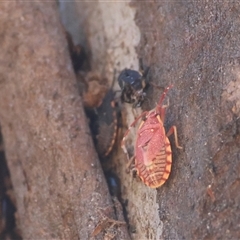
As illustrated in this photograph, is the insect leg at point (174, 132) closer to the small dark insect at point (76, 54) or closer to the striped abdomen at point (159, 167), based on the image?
the striped abdomen at point (159, 167)

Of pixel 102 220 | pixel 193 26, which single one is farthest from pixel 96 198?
pixel 193 26

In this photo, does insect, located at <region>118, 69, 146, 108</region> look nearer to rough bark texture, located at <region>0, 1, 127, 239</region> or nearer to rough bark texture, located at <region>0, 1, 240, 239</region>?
rough bark texture, located at <region>0, 1, 240, 239</region>

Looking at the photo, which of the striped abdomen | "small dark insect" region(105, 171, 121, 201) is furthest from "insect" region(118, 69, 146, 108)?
the striped abdomen

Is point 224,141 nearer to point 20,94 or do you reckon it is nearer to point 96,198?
point 96,198

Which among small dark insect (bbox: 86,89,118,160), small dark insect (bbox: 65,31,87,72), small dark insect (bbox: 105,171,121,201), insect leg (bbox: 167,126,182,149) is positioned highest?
insect leg (bbox: 167,126,182,149)

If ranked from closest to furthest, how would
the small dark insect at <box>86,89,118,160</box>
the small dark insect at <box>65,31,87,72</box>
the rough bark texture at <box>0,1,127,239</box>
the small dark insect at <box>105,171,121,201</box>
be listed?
the rough bark texture at <box>0,1,127,239</box>
the small dark insect at <box>105,171,121,201</box>
the small dark insect at <box>86,89,118,160</box>
the small dark insect at <box>65,31,87,72</box>

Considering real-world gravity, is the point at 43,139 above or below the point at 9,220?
above

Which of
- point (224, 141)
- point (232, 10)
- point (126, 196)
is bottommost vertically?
point (126, 196)

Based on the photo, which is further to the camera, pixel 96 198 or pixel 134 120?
pixel 134 120
